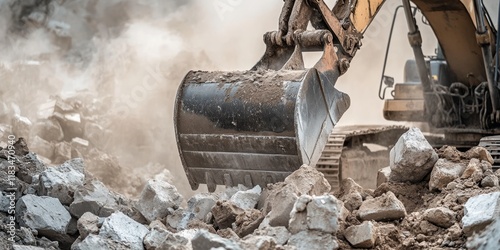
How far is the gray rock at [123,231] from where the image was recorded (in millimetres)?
3961

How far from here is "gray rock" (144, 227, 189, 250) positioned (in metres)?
3.56

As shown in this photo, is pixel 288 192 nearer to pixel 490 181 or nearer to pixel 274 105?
pixel 274 105

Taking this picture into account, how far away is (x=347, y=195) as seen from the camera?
4332 mm

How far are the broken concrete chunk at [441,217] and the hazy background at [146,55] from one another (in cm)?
671

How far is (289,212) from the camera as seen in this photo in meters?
3.72

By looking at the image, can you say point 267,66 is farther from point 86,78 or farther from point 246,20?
point 246,20

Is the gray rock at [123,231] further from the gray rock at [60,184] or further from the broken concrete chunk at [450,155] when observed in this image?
the broken concrete chunk at [450,155]

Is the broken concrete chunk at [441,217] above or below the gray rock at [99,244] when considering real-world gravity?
above

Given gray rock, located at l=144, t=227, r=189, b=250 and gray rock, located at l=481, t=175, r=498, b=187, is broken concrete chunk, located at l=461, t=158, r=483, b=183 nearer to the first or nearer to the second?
gray rock, located at l=481, t=175, r=498, b=187

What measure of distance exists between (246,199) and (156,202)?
1.98 feet

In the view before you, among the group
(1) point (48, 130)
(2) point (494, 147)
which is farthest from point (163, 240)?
(1) point (48, 130)

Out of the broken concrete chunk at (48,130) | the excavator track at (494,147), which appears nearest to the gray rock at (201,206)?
the excavator track at (494,147)

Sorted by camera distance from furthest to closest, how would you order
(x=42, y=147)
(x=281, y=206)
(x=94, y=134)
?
(x=94, y=134), (x=42, y=147), (x=281, y=206)

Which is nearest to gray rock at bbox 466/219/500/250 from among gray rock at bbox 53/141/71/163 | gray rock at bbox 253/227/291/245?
gray rock at bbox 253/227/291/245
